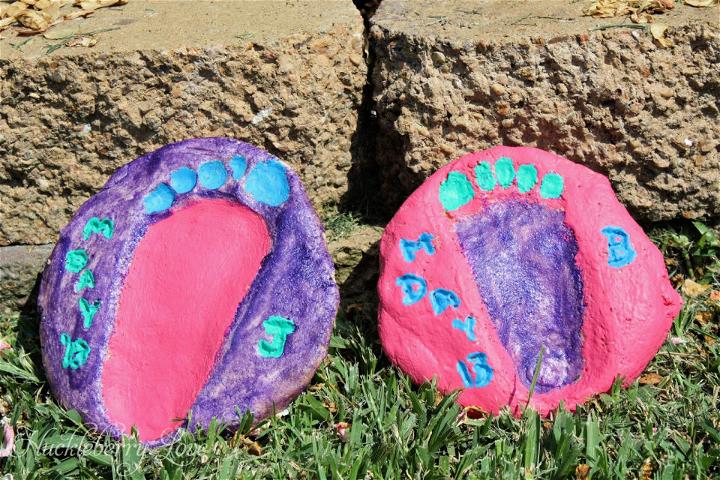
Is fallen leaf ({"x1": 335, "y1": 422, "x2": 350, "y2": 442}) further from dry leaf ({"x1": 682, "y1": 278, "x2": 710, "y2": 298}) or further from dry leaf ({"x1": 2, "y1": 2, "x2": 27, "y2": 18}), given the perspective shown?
dry leaf ({"x1": 2, "y1": 2, "x2": 27, "y2": 18})

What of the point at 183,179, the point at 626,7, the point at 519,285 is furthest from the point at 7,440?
the point at 626,7

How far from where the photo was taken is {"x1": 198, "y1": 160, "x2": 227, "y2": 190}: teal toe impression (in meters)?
3.02

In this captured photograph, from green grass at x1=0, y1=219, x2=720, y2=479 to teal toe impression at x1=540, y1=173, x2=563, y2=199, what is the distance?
2.06 feet

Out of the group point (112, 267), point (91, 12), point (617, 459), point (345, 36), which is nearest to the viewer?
point (617, 459)

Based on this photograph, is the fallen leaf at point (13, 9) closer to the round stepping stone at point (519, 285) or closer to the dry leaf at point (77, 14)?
the dry leaf at point (77, 14)

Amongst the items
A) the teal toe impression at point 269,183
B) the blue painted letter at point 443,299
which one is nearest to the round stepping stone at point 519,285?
the blue painted letter at point 443,299

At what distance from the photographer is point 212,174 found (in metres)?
3.03

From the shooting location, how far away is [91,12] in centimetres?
343

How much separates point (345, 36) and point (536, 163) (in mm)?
769

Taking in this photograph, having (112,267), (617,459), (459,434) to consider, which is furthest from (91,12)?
(617,459)

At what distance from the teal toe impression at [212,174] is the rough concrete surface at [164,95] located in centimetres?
20

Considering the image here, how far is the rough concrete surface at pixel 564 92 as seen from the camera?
3.00 metres

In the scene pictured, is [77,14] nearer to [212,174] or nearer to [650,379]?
Answer: [212,174]

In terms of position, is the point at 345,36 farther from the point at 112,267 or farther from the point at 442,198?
the point at 112,267
